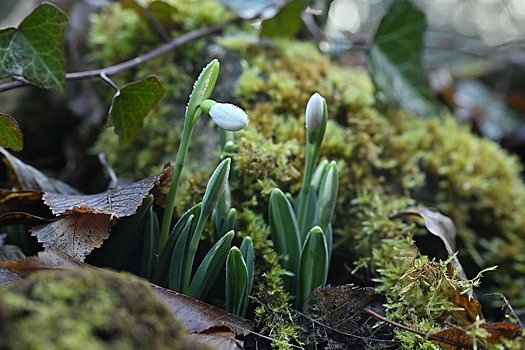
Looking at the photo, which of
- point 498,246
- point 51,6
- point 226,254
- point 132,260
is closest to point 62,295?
point 226,254

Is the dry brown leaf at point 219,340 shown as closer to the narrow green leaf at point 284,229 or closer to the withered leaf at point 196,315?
the withered leaf at point 196,315

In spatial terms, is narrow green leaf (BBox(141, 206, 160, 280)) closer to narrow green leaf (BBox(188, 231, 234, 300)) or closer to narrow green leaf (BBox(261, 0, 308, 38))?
narrow green leaf (BBox(188, 231, 234, 300))

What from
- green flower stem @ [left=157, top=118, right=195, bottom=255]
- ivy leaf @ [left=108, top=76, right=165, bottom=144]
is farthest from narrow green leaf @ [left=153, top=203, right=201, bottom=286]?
ivy leaf @ [left=108, top=76, right=165, bottom=144]

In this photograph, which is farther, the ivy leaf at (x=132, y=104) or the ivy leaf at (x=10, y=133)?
the ivy leaf at (x=132, y=104)

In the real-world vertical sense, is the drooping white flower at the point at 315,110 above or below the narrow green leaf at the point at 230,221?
above

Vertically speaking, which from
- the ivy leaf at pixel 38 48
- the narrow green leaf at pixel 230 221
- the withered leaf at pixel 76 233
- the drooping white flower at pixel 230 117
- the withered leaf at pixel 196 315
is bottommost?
the withered leaf at pixel 196 315

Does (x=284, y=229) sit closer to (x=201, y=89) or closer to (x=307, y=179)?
(x=307, y=179)

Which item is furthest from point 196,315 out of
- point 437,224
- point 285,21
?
point 285,21

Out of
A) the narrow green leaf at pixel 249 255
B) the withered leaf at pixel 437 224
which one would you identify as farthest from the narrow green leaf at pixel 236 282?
the withered leaf at pixel 437 224
